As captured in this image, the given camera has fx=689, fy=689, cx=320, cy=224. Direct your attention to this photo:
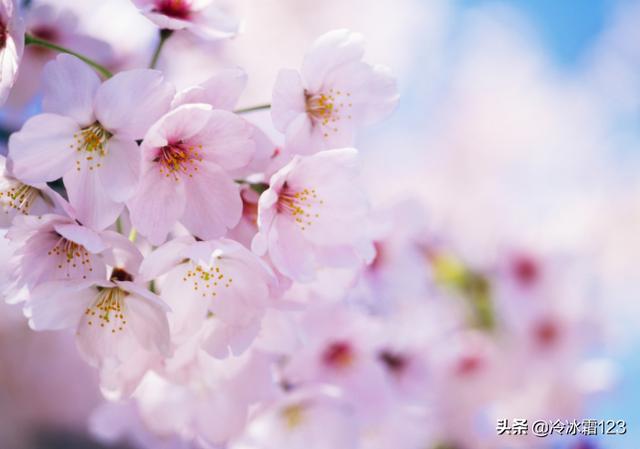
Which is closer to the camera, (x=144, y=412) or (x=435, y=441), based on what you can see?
(x=144, y=412)

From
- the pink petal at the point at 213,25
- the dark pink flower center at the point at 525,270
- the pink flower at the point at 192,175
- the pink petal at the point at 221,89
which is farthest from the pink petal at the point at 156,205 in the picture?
the dark pink flower center at the point at 525,270

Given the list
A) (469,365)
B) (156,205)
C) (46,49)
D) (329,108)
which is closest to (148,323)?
(156,205)

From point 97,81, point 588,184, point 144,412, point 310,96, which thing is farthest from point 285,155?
point 588,184

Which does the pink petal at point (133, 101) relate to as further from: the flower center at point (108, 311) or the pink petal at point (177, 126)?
the flower center at point (108, 311)

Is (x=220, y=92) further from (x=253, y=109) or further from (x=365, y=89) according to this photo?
(x=365, y=89)

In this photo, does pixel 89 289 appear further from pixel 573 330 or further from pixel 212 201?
pixel 573 330
